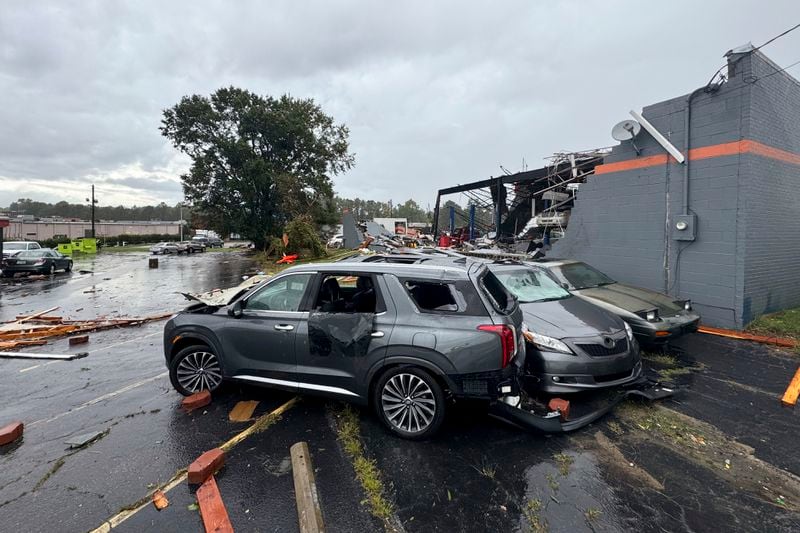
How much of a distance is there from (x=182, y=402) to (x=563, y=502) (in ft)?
13.1

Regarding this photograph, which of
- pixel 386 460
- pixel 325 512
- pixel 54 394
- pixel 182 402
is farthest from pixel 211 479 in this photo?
pixel 54 394

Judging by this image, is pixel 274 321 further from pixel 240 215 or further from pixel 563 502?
pixel 240 215

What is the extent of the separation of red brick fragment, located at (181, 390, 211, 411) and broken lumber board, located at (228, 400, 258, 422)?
1.12 feet

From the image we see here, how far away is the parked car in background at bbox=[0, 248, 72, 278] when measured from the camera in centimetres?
1809

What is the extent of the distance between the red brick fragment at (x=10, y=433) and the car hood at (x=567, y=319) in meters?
5.35

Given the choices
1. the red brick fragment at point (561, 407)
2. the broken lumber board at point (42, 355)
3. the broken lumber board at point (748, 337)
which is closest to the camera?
the red brick fragment at point (561, 407)

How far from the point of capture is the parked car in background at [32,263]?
18094 millimetres

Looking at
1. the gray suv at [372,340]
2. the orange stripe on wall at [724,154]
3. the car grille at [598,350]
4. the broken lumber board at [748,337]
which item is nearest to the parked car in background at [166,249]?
the gray suv at [372,340]

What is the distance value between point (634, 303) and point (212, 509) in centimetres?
615

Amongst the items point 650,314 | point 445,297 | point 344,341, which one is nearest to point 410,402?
point 344,341

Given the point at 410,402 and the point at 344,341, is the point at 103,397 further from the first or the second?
the point at 410,402

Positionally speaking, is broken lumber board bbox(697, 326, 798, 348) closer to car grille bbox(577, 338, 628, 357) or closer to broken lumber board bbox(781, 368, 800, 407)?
broken lumber board bbox(781, 368, 800, 407)

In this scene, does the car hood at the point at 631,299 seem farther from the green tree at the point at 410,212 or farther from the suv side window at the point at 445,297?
the green tree at the point at 410,212

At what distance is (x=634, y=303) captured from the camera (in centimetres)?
598
